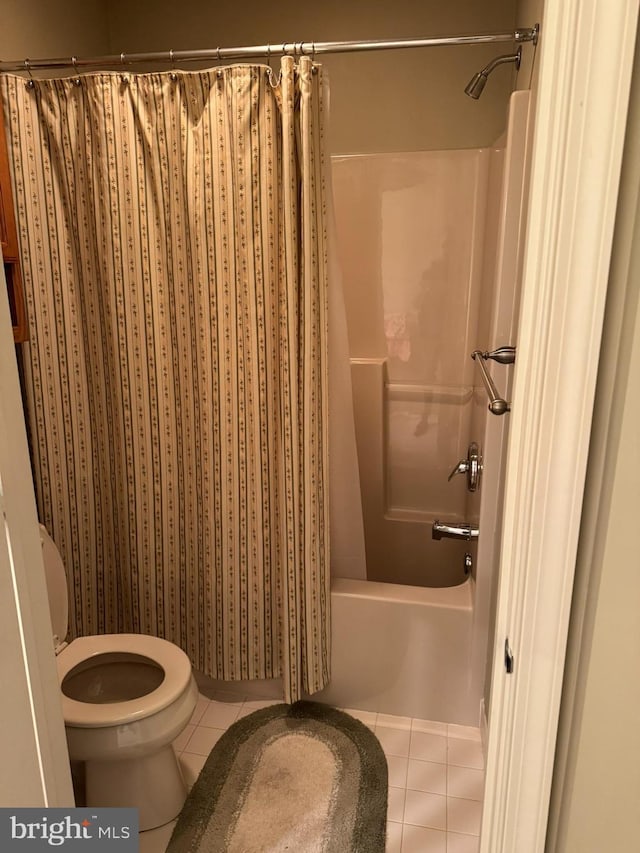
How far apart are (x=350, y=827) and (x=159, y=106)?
202 cm

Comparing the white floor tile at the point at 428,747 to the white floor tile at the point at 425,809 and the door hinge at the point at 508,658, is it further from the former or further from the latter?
the door hinge at the point at 508,658

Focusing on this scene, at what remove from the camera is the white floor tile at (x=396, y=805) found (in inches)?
64.2

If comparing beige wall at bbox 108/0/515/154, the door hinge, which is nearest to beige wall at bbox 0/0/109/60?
beige wall at bbox 108/0/515/154

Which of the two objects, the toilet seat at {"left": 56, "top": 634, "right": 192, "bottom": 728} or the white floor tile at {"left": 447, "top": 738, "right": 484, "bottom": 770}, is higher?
the toilet seat at {"left": 56, "top": 634, "right": 192, "bottom": 728}

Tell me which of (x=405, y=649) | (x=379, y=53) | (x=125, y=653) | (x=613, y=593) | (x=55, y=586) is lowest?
(x=405, y=649)

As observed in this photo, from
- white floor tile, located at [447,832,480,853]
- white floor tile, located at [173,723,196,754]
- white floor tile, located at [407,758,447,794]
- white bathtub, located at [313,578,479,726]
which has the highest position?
white bathtub, located at [313,578,479,726]

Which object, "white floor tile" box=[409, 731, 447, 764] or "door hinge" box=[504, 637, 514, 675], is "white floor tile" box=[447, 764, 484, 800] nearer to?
"white floor tile" box=[409, 731, 447, 764]

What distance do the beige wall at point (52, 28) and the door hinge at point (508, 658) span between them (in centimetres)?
212

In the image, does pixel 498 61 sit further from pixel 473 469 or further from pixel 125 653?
pixel 125 653

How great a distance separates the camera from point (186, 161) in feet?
5.64

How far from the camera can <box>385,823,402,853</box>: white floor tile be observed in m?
1.54

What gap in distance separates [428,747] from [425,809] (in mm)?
236

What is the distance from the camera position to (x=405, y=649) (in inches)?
76.9

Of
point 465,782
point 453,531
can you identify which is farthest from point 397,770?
point 453,531
